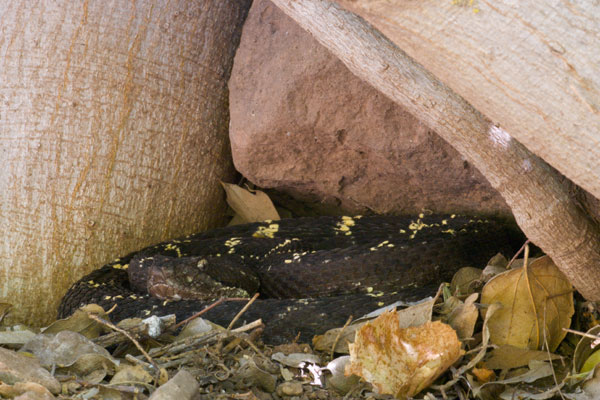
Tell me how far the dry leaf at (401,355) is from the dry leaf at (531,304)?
302mm

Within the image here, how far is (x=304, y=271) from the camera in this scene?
275cm

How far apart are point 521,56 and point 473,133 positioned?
0.53m

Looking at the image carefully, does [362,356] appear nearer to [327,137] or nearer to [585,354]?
[585,354]

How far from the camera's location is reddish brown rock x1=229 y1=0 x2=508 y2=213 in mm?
2809

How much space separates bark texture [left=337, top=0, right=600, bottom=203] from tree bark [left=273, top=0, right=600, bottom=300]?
366 millimetres

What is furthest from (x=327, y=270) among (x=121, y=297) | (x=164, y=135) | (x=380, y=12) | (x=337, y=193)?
(x=380, y=12)

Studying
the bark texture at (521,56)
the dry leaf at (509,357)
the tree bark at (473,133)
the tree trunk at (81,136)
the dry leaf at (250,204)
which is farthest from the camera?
the dry leaf at (250,204)

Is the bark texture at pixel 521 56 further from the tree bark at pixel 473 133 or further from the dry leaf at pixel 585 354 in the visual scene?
the dry leaf at pixel 585 354

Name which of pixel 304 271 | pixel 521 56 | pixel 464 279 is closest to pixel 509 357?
pixel 464 279

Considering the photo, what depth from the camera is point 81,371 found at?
1.64 m

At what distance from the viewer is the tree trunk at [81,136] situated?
2.94 m

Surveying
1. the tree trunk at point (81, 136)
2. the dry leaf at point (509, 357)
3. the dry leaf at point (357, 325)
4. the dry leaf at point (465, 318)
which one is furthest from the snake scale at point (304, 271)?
the dry leaf at point (509, 357)

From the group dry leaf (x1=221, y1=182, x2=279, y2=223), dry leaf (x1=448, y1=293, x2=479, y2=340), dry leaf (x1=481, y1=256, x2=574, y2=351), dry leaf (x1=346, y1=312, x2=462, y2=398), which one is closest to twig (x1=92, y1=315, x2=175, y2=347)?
dry leaf (x1=346, y1=312, x2=462, y2=398)

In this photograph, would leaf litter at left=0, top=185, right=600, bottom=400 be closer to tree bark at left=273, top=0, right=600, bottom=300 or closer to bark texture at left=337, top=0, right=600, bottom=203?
tree bark at left=273, top=0, right=600, bottom=300
